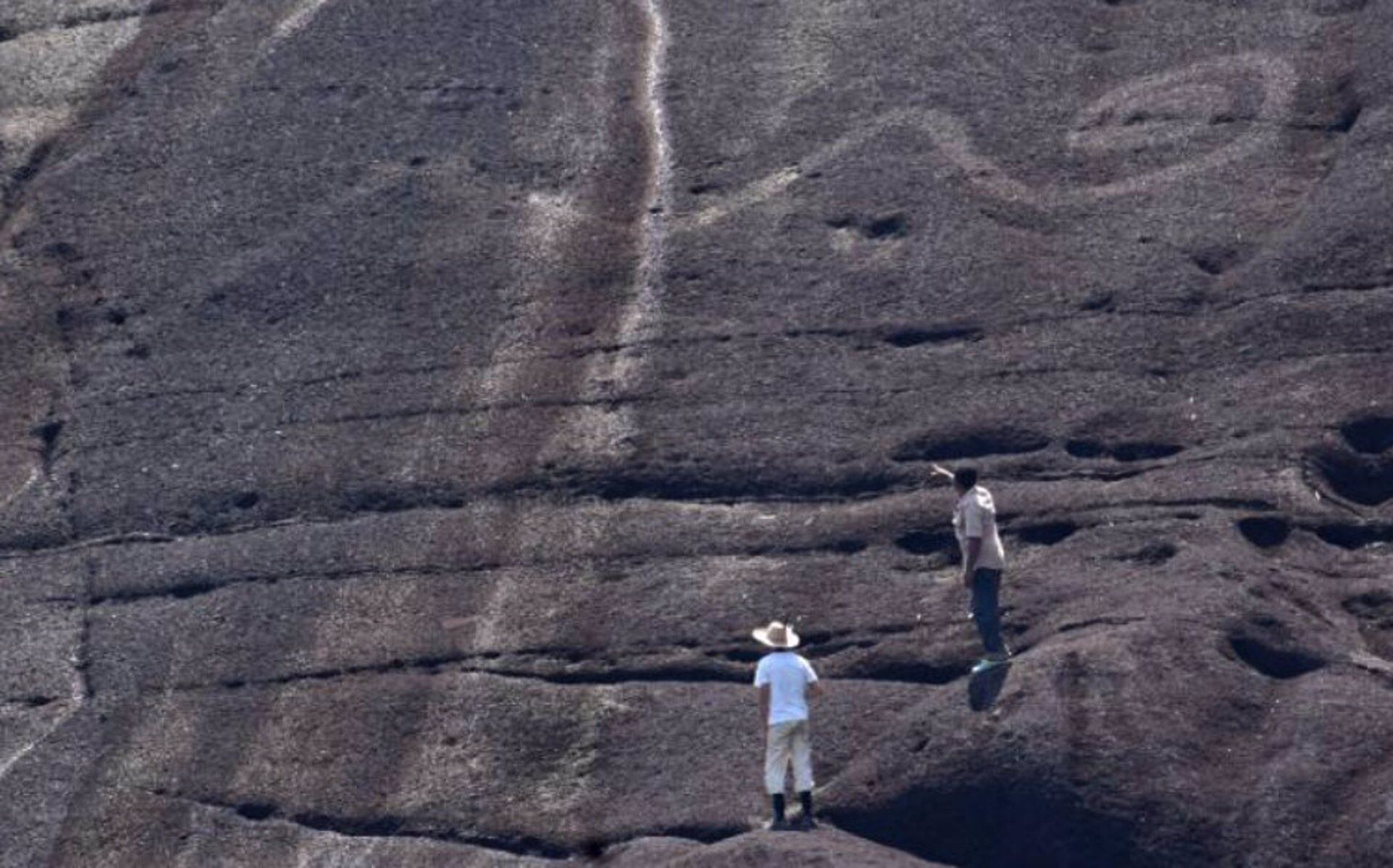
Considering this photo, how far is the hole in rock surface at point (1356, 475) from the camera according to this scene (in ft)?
65.1

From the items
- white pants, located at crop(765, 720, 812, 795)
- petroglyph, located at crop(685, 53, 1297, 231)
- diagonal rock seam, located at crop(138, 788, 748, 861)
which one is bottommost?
diagonal rock seam, located at crop(138, 788, 748, 861)

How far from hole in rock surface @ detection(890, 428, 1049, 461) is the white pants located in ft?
12.2

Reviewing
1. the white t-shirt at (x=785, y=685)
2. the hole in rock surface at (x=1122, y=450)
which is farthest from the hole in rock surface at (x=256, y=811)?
the hole in rock surface at (x=1122, y=450)

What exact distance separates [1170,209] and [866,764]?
6.68 metres

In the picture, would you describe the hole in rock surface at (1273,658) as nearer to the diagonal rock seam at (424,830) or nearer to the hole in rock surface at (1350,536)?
the hole in rock surface at (1350,536)

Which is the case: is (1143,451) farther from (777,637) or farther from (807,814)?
(807,814)

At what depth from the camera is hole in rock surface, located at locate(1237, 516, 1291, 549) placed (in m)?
19.4

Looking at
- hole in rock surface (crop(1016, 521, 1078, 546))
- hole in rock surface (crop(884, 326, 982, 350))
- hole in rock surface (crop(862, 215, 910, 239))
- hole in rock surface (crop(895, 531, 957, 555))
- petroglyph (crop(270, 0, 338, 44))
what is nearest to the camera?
hole in rock surface (crop(1016, 521, 1078, 546))

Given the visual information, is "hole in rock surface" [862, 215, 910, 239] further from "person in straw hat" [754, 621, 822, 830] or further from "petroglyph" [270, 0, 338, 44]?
"petroglyph" [270, 0, 338, 44]

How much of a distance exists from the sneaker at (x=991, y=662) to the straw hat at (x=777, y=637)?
3.99 feet

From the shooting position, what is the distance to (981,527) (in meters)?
18.4

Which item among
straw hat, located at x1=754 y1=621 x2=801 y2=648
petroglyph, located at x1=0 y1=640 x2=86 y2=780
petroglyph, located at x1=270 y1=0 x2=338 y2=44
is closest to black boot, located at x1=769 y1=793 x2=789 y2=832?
straw hat, located at x1=754 y1=621 x2=801 y2=648

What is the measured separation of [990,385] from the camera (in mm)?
21312

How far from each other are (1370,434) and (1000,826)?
4814mm
